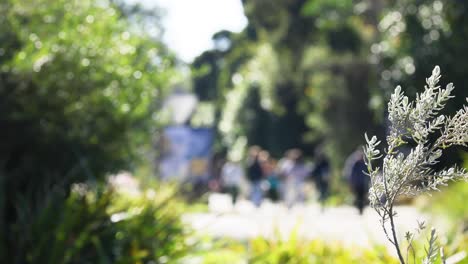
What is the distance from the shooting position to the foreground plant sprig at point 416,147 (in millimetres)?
1392

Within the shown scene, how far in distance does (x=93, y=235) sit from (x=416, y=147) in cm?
449

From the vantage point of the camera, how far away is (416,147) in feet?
4.72

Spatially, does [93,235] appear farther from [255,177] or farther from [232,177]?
[232,177]

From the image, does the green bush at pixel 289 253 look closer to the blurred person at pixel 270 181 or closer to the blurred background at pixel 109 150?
the blurred background at pixel 109 150

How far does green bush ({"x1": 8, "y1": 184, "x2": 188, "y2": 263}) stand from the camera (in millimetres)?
5238

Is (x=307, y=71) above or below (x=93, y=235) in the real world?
above

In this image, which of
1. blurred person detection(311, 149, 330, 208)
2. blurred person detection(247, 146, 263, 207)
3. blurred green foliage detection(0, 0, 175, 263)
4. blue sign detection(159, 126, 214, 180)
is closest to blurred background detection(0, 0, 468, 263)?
blurred green foliage detection(0, 0, 175, 263)

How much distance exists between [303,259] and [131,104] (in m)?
2.47

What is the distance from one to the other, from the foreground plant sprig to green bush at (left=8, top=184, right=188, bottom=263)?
3810 millimetres

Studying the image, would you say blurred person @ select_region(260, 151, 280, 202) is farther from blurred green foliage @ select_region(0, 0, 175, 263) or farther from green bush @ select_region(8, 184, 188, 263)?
green bush @ select_region(8, 184, 188, 263)

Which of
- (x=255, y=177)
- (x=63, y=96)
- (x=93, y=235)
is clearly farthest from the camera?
(x=255, y=177)

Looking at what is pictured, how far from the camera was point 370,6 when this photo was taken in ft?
67.2

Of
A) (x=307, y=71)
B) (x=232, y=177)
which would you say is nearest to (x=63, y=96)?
(x=232, y=177)

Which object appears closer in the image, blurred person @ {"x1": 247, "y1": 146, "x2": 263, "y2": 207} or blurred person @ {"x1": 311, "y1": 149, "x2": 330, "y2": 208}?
blurred person @ {"x1": 247, "y1": 146, "x2": 263, "y2": 207}
